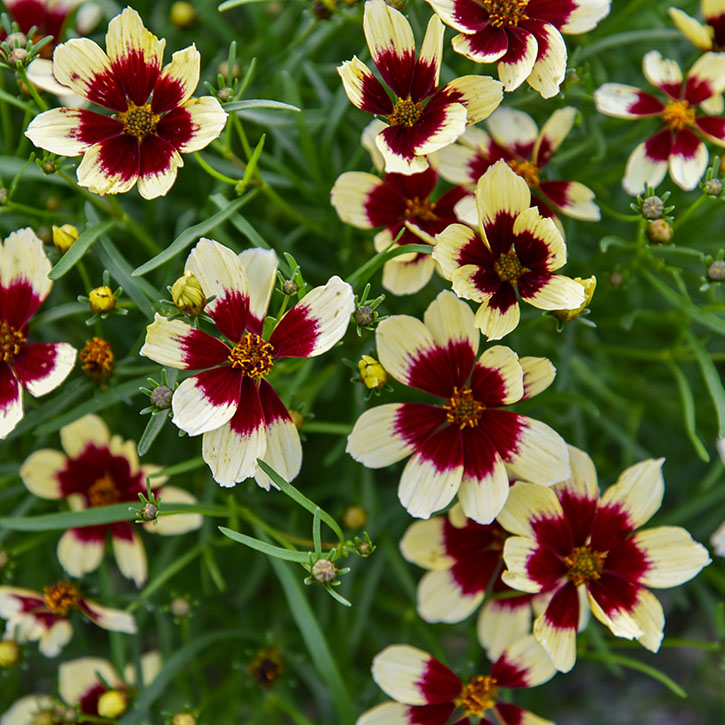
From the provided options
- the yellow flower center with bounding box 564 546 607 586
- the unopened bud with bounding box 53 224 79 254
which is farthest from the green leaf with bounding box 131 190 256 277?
the yellow flower center with bounding box 564 546 607 586

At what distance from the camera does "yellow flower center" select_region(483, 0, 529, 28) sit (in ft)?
4.69

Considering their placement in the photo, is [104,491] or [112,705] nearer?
[112,705]

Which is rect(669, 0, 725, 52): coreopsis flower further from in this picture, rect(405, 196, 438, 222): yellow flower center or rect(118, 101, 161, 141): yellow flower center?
rect(118, 101, 161, 141): yellow flower center

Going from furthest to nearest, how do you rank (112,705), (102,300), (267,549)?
(112,705), (102,300), (267,549)

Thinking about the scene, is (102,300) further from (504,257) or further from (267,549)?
(504,257)

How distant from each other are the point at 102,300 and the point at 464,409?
0.68 m

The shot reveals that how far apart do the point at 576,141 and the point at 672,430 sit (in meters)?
0.95

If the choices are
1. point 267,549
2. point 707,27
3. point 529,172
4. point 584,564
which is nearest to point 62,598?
point 267,549

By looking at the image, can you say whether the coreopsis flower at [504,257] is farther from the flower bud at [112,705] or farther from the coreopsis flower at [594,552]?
the flower bud at [112,705]

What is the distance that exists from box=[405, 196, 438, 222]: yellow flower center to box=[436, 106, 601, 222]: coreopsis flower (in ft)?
0.23

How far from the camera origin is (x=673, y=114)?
1711mm

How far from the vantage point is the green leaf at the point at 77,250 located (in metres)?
1.38

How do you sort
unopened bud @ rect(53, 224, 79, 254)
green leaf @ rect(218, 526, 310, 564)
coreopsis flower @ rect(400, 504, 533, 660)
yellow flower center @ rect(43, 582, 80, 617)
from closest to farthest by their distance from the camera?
green leaf @ rect(218, 526, 310, 564)
unopened bud @ rect(53, 224, 79, 254)
coreopsis flower @ rect(400, 504, 533, 660)
yellow flower center @ rect(43, 582, 80, 617)

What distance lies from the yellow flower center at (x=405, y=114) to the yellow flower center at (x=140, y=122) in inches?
16.8
